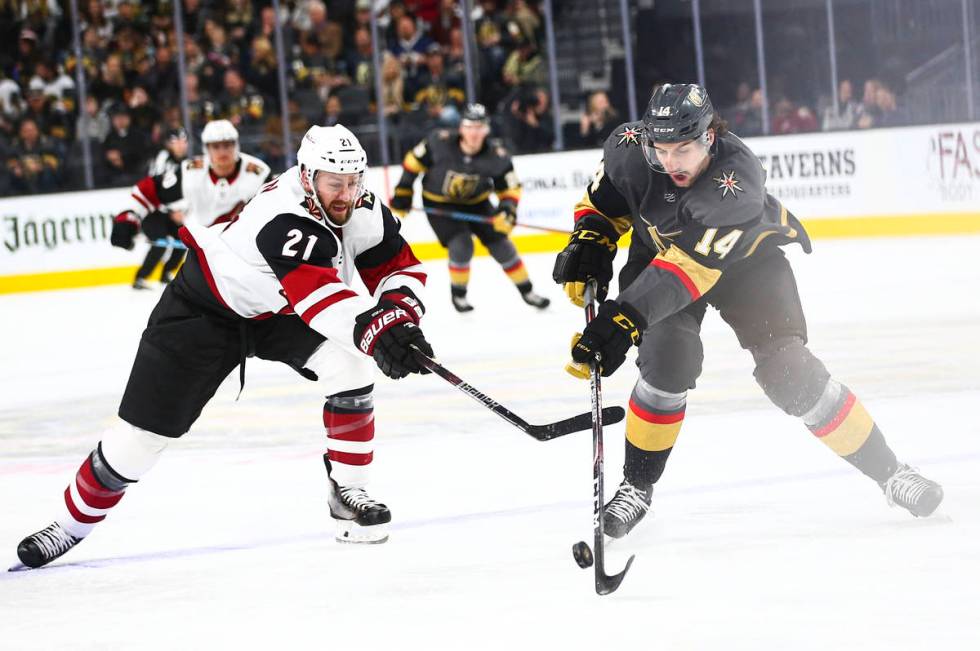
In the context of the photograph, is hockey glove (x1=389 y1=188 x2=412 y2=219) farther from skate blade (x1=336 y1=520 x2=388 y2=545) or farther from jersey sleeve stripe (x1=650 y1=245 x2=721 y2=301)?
jersey sleeve stripe (x1=650 y1=245 x2=721 y2=301)

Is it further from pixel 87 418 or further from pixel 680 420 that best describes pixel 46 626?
pixel 87 418

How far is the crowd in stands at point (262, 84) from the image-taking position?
1066cm

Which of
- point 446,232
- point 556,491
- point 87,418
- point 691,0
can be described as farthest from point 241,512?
point 691,0

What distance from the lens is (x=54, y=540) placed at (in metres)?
3.30

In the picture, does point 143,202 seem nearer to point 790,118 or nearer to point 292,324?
point 292,324

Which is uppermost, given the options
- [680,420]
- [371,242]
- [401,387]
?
[371,242]

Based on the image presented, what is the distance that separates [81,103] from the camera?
1066 centimetres

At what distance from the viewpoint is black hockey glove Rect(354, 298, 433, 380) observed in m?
3.07

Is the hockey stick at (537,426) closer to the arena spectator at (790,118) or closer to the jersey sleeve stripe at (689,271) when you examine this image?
the jersey sleeve stripe at (689,271)

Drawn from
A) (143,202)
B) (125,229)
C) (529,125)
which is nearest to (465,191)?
(143,202)

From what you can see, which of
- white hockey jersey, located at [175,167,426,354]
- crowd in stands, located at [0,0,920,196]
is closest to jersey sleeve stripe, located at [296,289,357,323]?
white hockey jersey, located at [175,167,426,354]

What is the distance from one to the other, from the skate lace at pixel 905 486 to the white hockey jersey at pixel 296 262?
44.7 inches

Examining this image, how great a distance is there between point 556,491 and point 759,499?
0.53 meters

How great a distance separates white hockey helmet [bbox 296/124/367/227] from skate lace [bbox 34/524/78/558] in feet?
3.04
